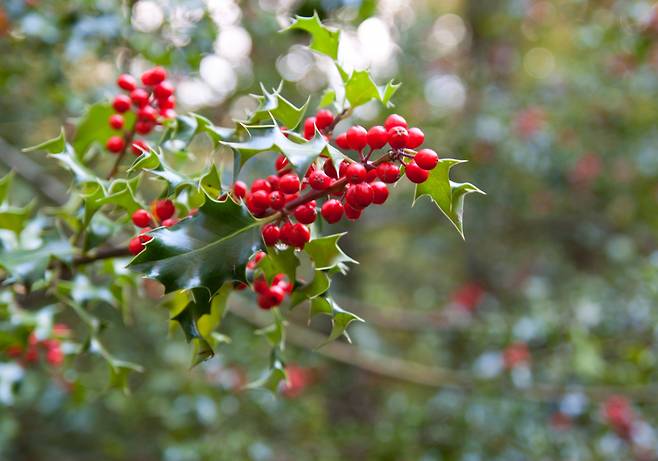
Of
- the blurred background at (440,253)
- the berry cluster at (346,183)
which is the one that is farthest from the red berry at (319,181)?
the blurred background at (440,253)

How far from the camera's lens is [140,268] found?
0.99m

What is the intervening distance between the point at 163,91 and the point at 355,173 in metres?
0.70

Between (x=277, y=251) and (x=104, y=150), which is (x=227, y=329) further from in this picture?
(x=277, y=251)

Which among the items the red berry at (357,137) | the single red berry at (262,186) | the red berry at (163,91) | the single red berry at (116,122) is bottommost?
the single red berry at (116,122)

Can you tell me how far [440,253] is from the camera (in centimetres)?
700

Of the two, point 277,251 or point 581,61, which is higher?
point 277,251

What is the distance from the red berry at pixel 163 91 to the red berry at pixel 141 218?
35cm

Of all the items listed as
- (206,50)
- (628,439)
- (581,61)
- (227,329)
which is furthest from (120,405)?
(581,61)

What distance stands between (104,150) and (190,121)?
35cm

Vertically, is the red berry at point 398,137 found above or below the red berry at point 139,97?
above

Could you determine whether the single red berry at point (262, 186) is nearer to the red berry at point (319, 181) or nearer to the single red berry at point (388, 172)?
the red berry at point (319, 181)

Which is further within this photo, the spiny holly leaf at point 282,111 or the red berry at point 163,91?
the red berry at point 163,91

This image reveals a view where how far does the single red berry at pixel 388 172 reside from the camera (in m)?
0.97

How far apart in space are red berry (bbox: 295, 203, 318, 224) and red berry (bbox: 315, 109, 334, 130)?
0.87 ft
